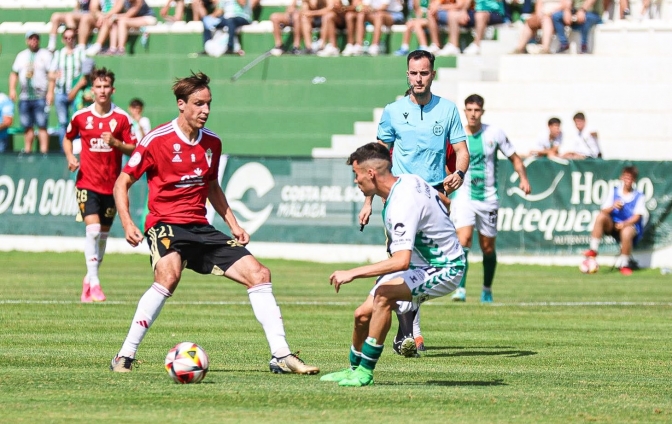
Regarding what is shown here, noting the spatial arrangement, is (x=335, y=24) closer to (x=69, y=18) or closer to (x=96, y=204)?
(x=69, y=18)

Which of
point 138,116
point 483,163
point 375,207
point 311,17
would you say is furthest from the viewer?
point 311,17

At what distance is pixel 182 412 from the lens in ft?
25.9

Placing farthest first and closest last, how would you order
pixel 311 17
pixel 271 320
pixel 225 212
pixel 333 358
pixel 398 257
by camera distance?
pixel 311 17 → pixel 333 358 → pixel 225 212 → pixel 271 320 → pixel 398 257

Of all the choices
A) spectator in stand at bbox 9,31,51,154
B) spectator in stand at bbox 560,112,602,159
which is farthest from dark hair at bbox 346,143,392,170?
spectator in stand at bbox 9,31,51,154

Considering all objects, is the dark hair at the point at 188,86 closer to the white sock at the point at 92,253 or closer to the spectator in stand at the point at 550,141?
the white sock at the point at 92,253

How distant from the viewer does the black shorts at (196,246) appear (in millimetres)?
9891

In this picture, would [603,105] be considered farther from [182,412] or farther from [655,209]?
[182,412]

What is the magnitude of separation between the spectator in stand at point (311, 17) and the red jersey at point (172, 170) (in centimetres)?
2034

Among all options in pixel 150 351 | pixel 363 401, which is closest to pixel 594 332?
pixel 150 351

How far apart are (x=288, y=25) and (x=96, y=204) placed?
15527 millimetres

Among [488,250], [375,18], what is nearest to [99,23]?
[375,18]

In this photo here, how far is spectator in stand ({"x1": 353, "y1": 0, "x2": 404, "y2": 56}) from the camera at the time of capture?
1179 inches

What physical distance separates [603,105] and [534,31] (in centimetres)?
229

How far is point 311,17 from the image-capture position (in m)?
30.6
